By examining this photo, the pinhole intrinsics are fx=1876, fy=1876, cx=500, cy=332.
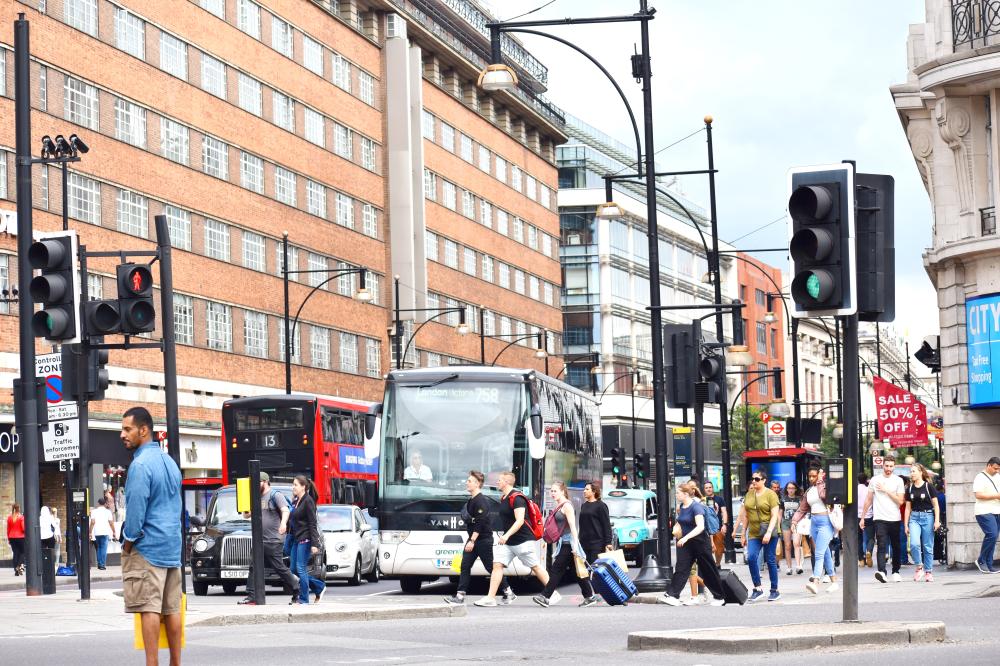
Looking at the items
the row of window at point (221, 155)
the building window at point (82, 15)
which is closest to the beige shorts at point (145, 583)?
the row of window at point (221, 155)

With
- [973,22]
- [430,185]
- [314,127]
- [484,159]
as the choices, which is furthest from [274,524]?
[484,159]

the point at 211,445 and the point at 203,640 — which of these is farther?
the point at 211,445

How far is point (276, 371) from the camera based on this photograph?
221 feet

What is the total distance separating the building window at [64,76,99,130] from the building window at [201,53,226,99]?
773 cm

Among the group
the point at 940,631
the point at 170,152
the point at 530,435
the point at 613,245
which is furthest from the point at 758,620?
the point at 613,245

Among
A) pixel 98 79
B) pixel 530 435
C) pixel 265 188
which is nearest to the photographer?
pixel 530 435

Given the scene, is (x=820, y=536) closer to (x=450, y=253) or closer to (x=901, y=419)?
(x=901, y=419)

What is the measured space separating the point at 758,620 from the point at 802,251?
19.3ft

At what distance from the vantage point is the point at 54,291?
17641mm

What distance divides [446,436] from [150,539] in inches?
718

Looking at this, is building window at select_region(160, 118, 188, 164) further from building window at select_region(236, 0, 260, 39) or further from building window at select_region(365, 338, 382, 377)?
building window at select_region(365, 338, 382, 377)

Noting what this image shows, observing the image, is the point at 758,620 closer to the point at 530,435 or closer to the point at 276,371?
the point at 530,435

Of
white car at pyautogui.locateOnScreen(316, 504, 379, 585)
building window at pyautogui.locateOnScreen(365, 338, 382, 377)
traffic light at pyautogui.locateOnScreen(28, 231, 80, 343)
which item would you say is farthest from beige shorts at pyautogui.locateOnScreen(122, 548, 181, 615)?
building window at pyautogui.locateOnScreen(365, 338, 382, 377)

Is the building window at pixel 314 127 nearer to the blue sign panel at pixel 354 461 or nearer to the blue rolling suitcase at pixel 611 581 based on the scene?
the blue sign panel at pixel 354 461
